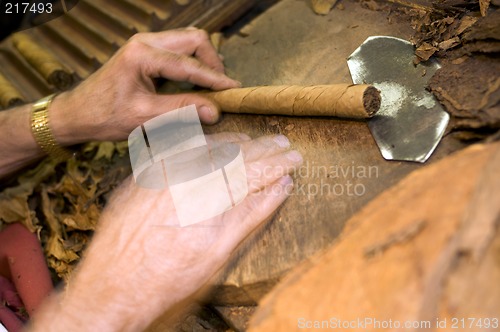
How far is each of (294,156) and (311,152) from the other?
0.04m

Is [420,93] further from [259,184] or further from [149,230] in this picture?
[149,230]

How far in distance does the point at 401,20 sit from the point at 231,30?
787mm

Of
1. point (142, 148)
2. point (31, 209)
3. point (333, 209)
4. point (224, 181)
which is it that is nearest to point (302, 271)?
point (333, 209)

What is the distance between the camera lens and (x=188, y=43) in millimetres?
1556

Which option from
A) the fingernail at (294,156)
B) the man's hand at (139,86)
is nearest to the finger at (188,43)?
the man's hand at (139,86)

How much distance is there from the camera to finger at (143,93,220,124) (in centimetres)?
141

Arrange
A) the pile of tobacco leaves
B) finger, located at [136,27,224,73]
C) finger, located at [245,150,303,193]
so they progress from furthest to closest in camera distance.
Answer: finger, located at [136,27,224,73] → finger, located at [245,150,303,193] → the pile of tobacco leaves

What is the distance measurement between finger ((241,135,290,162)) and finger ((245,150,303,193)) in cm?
3

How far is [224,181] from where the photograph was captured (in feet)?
3.90

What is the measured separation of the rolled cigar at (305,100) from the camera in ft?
3.66

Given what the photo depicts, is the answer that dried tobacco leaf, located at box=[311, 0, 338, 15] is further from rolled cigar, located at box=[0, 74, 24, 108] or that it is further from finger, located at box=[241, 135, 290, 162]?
rolled cigar, located at box=[0, 74, 24, 108]

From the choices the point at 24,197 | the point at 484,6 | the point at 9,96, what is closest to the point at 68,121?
the point at 24,197

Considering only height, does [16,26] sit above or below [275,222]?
above

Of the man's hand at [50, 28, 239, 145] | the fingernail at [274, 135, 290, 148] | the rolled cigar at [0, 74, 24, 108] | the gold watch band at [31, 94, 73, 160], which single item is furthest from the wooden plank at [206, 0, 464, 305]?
the rolled cigar at [0, 74, 24, 108]
